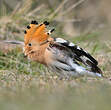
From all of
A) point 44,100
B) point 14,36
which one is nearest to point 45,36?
point 44,100

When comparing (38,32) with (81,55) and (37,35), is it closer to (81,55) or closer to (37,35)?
(37,35)

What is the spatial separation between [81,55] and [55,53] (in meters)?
0.33

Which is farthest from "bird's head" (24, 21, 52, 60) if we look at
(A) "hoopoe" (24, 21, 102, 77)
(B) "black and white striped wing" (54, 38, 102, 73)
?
(B) "black and white striped wing" (54, 38, 102, 73)

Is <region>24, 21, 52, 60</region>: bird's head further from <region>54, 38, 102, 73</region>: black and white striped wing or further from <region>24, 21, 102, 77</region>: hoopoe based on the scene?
<region>54, 38, 102, 73</region>: black and white striped wing

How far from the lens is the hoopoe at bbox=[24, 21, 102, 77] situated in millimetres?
4590

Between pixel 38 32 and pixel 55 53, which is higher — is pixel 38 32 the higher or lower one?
the higher one

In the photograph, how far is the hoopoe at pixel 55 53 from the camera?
4.59m

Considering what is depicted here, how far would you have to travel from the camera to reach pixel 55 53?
466 cm

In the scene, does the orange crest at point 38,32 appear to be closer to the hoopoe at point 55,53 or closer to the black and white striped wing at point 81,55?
the hoopoe at point 55,53

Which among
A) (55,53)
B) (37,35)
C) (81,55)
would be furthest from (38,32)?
(81,55)

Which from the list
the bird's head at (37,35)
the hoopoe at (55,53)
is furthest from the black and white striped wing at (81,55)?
the bird's head at (37,35)

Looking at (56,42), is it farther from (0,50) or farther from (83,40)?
(83,40)

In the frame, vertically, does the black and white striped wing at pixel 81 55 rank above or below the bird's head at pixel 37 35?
below

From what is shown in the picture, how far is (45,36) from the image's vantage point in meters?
4.70
